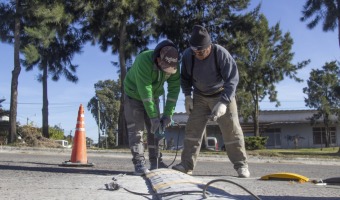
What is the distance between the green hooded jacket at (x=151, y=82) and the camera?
5164mm

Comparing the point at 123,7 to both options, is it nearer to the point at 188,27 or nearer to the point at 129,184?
the point at 188,27

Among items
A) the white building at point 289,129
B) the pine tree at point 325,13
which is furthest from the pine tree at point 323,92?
the pine tree at point 325,13

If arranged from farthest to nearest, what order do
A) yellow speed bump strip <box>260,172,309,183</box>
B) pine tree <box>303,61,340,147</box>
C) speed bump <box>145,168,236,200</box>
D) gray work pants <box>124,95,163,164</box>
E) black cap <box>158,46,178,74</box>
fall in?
pine tree <box>303,61,340,147</box>, gray work pants <box>124,95,163,164</box>, black cap <box>158,46,178,74</box>, yellow speed bump strip <box>260,172,309,183</box>, speed bump <box>145,168,236,200</box>

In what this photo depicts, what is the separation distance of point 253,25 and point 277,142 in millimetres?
29534

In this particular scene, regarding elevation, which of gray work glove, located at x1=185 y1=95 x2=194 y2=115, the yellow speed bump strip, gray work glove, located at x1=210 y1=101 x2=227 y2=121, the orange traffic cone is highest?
gray work glove, located at x1=185 y1=95 x2=194 y2=115

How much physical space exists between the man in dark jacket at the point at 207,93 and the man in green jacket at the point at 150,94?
0.66 ft

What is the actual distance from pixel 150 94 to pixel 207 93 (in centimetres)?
72

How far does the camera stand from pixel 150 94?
517 cm

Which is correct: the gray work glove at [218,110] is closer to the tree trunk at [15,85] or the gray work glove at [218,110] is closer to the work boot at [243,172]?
the work boot at [243,172]

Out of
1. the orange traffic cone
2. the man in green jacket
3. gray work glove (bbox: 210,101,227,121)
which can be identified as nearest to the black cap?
the man in green jacket

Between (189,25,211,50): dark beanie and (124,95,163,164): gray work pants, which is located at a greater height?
(189,25,211,50): dark beanie

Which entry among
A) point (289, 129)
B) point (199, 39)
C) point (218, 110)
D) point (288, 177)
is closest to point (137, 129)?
point (218, 110)

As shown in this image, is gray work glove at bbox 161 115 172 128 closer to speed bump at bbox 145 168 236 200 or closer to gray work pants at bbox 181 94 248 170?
gray work pants at bbox 181 94 248 170

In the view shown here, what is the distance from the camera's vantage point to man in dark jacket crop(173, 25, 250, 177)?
518 cm
